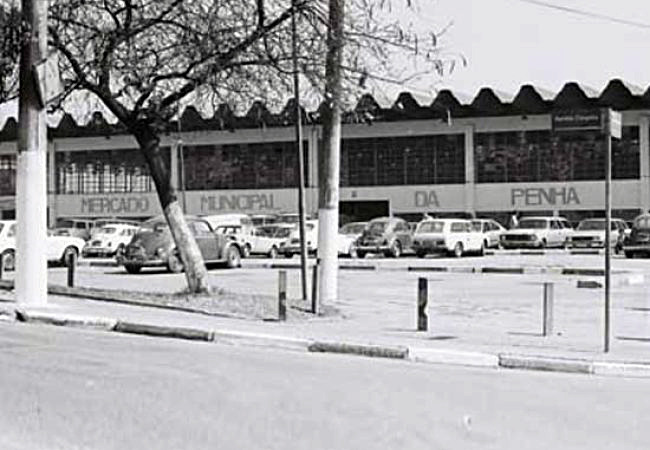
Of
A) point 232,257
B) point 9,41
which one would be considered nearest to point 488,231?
point 232,257

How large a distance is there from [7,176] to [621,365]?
69.0m

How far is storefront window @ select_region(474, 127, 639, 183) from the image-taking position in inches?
2462

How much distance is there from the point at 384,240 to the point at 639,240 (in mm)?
10852

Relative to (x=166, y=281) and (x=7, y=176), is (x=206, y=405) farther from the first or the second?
(x=7, y=176)

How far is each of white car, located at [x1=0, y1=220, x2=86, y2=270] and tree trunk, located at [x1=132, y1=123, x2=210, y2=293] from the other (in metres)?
13.9

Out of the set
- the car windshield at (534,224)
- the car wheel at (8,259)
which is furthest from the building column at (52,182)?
the car wheel at (8,259)

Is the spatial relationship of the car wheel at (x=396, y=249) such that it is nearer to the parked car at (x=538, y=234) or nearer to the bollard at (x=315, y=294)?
the parked car at (x=538, y=234)

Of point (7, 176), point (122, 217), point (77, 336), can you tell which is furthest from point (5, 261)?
point (7, 176)

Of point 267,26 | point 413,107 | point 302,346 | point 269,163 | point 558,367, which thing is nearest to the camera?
point 558,367

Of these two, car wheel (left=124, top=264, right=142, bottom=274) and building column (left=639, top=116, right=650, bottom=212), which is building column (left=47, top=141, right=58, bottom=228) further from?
car wheel (left=124, top=264, right=142, bottom=274)

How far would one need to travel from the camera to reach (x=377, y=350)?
562 inches

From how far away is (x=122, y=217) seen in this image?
74312 millimetres

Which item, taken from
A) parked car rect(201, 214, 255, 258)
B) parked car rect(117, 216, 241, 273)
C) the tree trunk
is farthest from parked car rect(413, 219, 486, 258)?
the tree trunk

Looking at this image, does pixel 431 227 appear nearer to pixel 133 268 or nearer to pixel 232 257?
pixel 232 257
